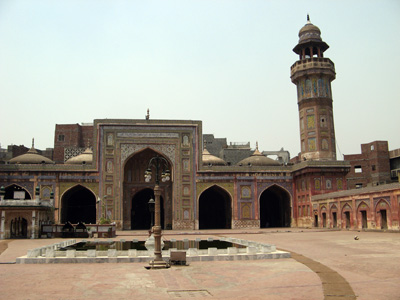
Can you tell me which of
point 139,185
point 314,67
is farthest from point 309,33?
point 139,185

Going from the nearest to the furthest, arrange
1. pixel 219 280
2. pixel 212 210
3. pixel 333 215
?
pixel 219 280 < pixel 333 215 < pixel 212 210

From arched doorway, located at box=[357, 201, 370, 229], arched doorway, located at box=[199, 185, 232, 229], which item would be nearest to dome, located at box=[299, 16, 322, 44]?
arched doorway, located at box=[199, 185, 232, 229]

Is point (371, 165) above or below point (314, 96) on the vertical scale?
below

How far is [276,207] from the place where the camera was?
40000 millimetres

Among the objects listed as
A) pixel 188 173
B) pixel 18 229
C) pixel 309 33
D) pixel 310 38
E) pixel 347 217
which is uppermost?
pixel 309 33

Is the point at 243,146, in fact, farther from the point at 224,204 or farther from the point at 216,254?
the point at 216,254

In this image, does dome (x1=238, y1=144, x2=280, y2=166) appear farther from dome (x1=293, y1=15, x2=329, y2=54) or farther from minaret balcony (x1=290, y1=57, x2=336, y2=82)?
dome (x1=293, y1=15, x2=329, y2=54)

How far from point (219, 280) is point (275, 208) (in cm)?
3168

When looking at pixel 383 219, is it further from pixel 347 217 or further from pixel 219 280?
pixel 219 280

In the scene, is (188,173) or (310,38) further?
(310,38)

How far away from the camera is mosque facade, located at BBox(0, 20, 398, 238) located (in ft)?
111

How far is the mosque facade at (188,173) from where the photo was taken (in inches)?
1332

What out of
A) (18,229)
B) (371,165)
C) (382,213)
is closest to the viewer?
(18,229)

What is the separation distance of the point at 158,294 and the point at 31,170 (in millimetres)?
29020
